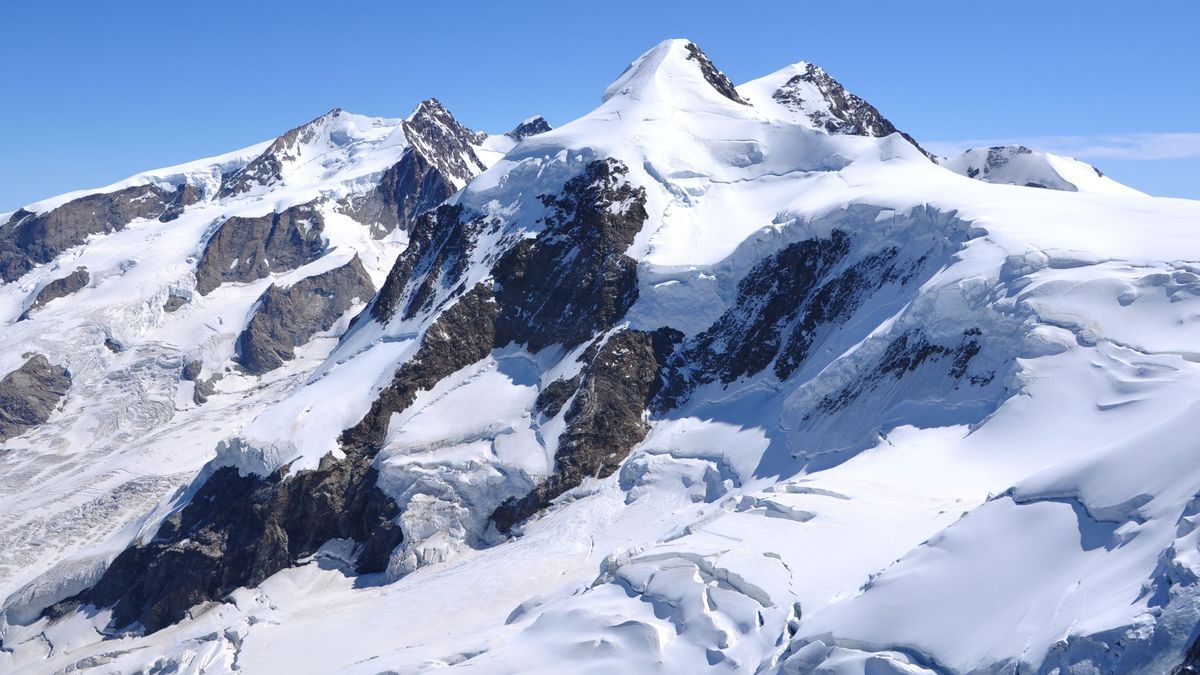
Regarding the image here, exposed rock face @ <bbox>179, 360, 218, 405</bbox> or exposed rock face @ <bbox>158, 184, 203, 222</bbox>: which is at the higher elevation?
exposed rock face @ <bbox>158, 184, 203, 222</bbox>

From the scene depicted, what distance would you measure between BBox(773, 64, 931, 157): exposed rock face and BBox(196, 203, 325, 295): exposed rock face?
78.1m

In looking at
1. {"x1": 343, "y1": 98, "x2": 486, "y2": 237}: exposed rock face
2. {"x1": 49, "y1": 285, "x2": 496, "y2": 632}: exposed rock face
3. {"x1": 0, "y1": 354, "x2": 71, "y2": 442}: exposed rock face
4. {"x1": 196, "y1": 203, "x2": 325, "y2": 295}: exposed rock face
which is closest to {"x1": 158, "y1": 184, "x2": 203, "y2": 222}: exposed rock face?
{"x1": 196, "y1": 203, "x2": 325, "y2": 295}: exposed rock face

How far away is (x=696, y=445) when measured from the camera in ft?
180

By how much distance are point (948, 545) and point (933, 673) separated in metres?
4.52

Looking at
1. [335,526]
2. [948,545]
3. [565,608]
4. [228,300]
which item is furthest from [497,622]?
A: [228,300]

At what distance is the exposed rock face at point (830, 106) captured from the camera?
267 ft

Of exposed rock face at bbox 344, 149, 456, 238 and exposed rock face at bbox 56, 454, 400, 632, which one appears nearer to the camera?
exposed rock face at bbox 56, 454, 400, 632

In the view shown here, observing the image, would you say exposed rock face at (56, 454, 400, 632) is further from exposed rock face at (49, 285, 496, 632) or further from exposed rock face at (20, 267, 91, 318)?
exposed rock face at (20, 267, 91, 318)

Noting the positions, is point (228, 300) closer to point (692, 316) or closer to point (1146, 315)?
point (692, 316)

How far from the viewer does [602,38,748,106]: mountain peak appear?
8219cm

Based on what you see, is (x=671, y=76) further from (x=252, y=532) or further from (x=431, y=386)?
(x=252, y=532)

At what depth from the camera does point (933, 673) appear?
24.8m

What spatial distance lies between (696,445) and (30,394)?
88686 millimetres

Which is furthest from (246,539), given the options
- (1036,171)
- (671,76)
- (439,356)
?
(1036,171)
